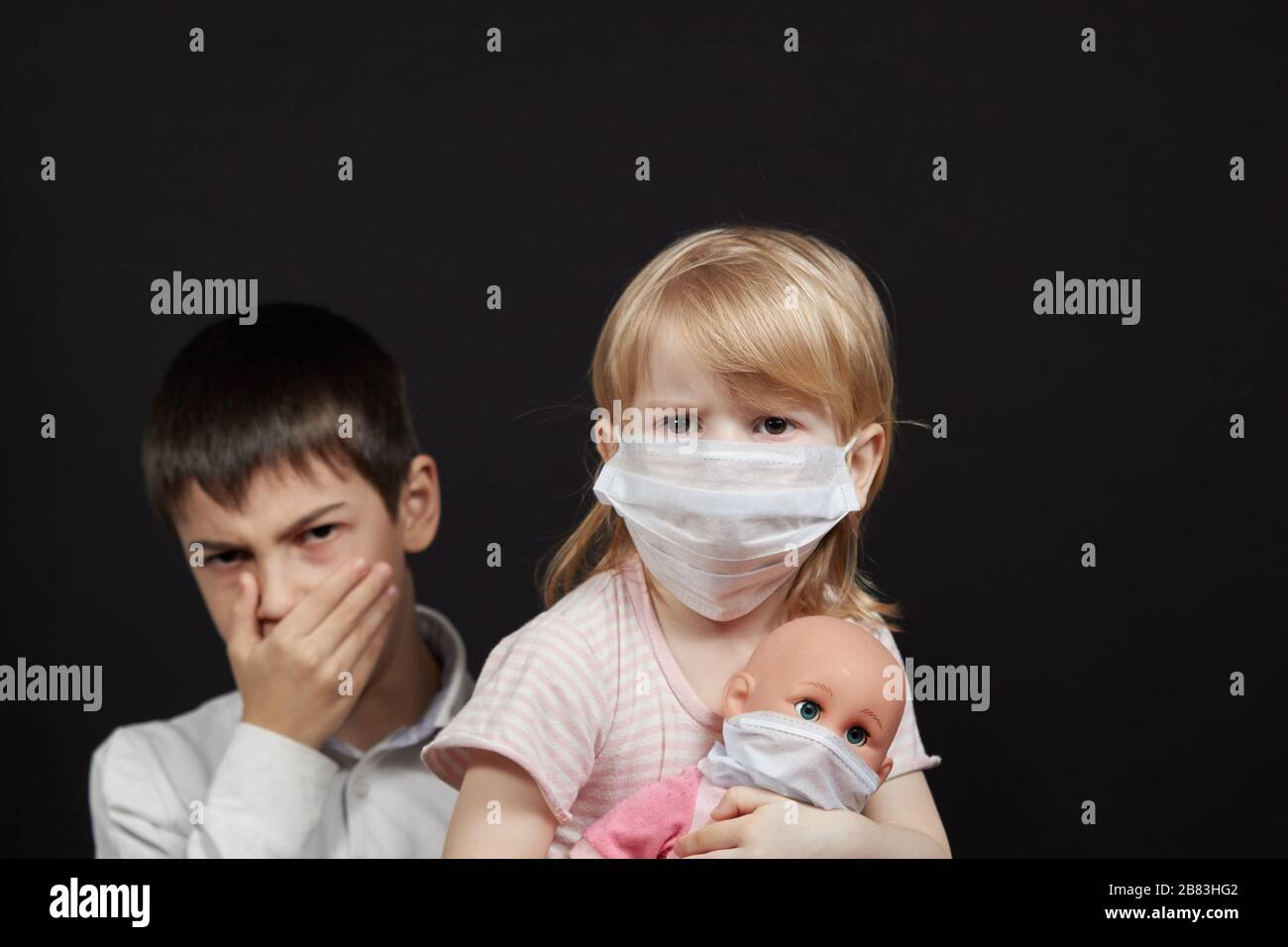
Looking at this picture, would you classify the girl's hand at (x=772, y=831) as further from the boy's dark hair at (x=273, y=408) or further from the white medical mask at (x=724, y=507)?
the boy's dark hair at (x=273, y=408)

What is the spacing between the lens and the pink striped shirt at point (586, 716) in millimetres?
2096

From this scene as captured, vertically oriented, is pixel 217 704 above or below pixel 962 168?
below

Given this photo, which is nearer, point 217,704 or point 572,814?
point 572,814

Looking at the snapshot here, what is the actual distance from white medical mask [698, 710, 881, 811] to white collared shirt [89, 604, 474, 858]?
0.92 m

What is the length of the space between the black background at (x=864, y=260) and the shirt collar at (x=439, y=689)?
26 cm

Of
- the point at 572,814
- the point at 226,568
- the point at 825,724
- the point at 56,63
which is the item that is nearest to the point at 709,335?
the point at 825,724

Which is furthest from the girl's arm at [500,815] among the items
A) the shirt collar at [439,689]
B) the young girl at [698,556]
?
the shirt collar at [439,689]

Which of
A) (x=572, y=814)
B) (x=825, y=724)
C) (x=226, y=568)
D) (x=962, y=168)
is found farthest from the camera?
(x=962, y=168)

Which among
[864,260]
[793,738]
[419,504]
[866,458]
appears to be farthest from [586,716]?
[864,260]

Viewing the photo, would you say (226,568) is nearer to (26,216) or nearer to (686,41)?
(26,216)

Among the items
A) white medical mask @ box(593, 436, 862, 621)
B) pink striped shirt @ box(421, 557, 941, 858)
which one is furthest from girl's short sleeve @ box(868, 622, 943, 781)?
white medical mask @ box(593, 436, 862, 621)

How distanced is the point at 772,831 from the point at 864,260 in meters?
1.44

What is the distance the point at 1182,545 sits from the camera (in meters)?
3.26

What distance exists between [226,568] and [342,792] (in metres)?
0.48
